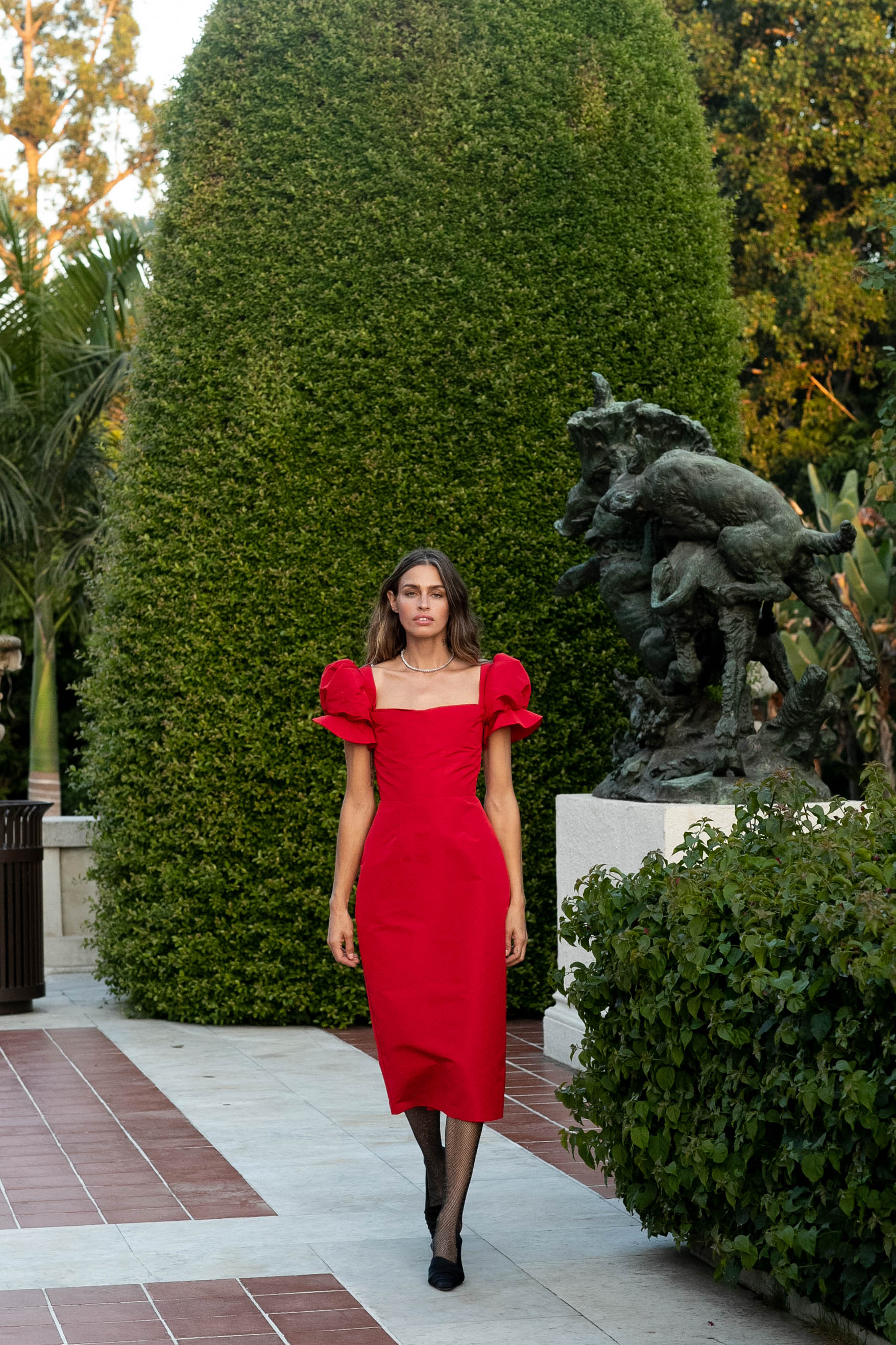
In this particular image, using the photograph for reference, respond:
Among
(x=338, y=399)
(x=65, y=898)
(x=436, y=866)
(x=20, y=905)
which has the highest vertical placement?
(x=338, y=399)

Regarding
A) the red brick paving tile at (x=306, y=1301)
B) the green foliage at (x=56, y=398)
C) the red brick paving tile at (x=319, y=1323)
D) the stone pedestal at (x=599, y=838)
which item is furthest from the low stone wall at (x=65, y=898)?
the red brick paving tile at (x=319, y=1323)

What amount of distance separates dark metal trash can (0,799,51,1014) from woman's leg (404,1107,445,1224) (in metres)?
4.65

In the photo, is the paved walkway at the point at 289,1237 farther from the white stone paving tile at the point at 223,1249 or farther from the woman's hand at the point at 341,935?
the woman's hand at the point at 341,935

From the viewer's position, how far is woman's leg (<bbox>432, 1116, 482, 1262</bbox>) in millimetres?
3910

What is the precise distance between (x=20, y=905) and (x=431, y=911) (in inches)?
195

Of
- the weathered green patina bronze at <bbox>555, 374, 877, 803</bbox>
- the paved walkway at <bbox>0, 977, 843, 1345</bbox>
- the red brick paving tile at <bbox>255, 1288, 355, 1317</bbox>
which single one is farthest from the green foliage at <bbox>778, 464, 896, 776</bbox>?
the red brick paving tile at <bbox>255, 1288, 355, 1317</bbox>

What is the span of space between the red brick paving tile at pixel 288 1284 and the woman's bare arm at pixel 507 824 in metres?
0.95

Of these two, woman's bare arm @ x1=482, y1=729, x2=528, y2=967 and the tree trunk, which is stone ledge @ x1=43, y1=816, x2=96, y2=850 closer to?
the tree trunk

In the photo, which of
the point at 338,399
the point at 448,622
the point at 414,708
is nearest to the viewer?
the point at 414,708

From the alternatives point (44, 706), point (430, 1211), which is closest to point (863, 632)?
point (44, 706)

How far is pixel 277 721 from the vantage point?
7.84 metres

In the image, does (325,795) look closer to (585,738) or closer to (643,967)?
(585,738)

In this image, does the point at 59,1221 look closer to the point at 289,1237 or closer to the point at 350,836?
the point at 289,1237

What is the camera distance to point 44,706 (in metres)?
14.0
